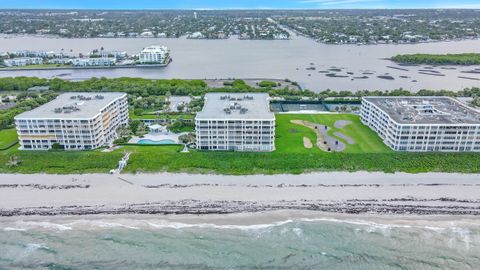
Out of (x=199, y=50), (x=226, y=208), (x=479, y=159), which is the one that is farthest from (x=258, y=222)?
(x=199, y=50)

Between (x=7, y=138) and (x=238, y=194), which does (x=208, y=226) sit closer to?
(x=238, y=194)

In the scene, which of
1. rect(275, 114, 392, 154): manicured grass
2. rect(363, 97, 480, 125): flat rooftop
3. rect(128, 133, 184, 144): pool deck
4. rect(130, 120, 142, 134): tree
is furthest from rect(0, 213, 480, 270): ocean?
rect(130, 120, 142, 134): tree

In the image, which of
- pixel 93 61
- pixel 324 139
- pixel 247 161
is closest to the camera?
pixel 247 161

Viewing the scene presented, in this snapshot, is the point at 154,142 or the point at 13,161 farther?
the point at 154,142

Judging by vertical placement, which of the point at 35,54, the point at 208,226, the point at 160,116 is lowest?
the point at 208,226

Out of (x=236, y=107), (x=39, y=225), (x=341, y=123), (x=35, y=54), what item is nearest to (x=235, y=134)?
(x=236, y=107)

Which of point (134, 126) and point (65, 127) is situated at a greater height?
point (65, 127)
